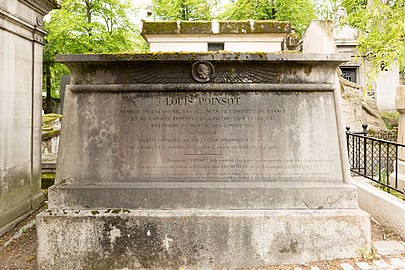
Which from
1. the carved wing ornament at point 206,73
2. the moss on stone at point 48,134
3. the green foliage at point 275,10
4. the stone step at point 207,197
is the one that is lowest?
the stone step at point 207,197

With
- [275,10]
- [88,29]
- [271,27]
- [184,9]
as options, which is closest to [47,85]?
[88,29]

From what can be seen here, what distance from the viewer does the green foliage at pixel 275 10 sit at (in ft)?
61.7

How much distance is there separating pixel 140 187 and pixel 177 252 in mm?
916

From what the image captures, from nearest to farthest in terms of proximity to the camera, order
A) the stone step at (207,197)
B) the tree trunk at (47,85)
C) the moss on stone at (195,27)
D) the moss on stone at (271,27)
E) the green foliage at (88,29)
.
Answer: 1. the stone step at (207,197)
2. the moss on stone at (271,27)
3. the moss on stone at (195,27)
4. the green foliage at (88,29)
5. the tree trunk at (47,85)

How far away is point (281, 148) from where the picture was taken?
398cm

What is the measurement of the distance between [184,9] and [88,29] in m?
7.46

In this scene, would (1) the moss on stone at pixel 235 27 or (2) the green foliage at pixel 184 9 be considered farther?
(2) the green foliage at pixel 184 9

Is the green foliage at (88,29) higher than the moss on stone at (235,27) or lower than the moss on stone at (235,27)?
higher

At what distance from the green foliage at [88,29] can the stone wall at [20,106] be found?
58.6 ft

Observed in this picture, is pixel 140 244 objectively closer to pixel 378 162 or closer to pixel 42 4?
pixel 42 4

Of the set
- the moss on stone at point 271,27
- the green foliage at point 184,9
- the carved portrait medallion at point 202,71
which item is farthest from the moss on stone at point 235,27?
the green foliage at point 184,9

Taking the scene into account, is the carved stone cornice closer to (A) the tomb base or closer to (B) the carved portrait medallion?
(B) the carved portrait medallion

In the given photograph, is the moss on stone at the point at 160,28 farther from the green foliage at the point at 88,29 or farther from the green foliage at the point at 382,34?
the green foliage at the point at 88,29

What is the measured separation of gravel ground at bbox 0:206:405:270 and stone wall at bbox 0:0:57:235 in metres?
0.23
